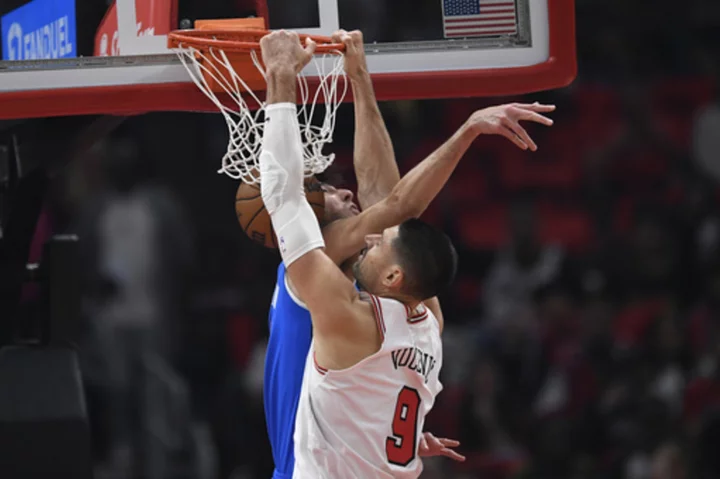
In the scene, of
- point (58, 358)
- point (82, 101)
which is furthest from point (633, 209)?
point (82, 101)

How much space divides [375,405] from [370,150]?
911 mm

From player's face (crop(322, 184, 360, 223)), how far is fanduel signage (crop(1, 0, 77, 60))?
1.09 m

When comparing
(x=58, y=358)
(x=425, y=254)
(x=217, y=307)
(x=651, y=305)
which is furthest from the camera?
(x=651, y=305)

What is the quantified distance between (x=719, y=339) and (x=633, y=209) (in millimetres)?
1320

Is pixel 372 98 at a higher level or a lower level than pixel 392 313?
higher

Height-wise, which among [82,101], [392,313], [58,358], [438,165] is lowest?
[58,358]

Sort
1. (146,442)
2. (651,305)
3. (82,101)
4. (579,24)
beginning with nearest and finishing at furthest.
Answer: (82,101) < (146,442) < (651,305) < (579,24)

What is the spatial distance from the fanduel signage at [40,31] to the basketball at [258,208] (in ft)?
3.05

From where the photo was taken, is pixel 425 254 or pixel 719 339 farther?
pixel 719 339

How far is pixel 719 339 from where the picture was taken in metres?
8.38

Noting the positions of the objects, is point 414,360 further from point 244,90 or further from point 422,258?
point 244,90

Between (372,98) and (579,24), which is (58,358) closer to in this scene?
(372,98)

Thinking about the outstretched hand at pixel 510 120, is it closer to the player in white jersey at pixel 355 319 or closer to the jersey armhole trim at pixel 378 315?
the player in white jersey at pixel 355 319

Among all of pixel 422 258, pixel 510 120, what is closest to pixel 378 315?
pixel 422 258
